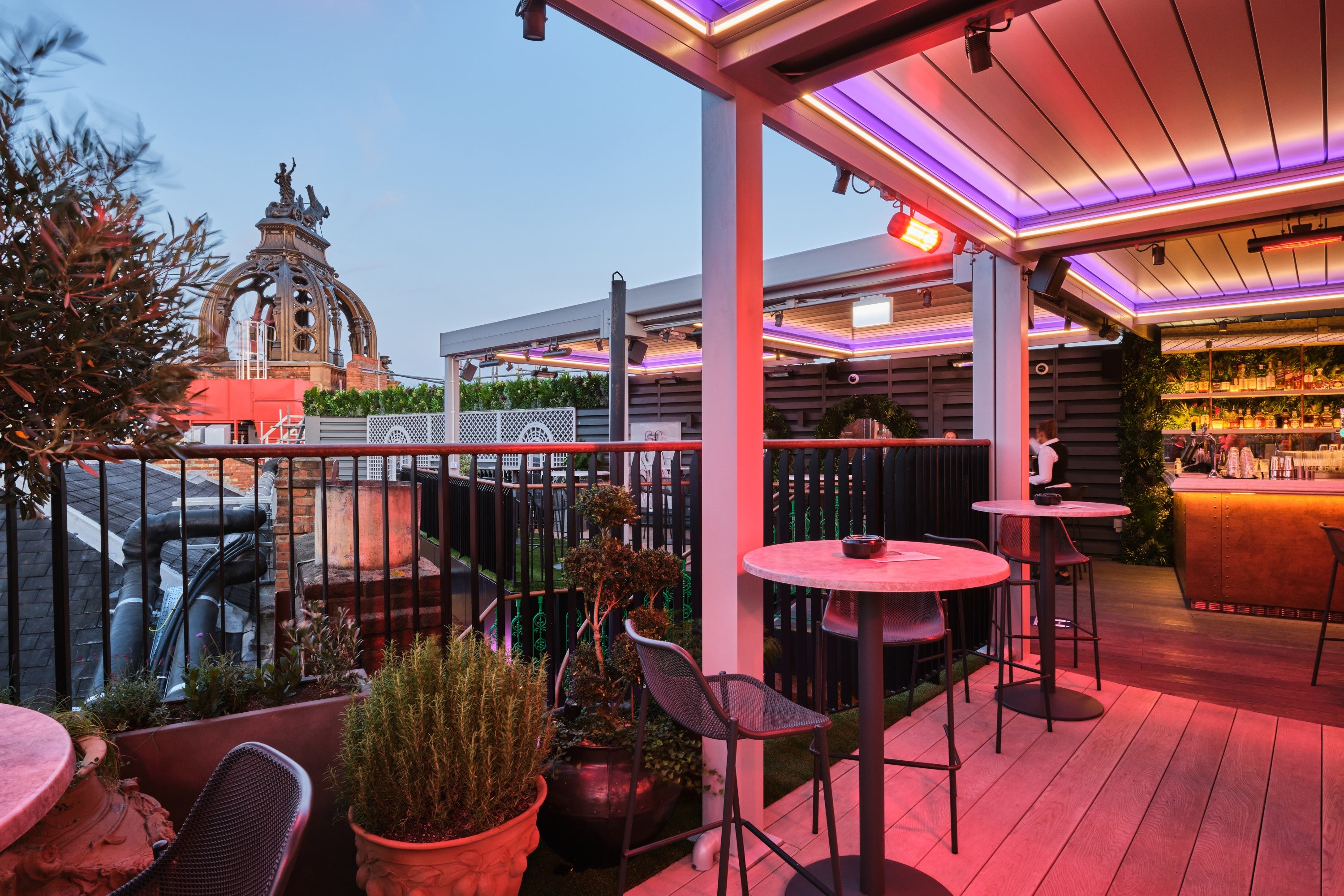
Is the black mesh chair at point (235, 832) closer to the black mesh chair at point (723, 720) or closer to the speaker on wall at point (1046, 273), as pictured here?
the black mesh chair at point (723, 720)

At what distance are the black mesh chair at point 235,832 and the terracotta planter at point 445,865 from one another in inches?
20.7

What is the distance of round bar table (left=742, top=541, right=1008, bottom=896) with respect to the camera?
1.82m

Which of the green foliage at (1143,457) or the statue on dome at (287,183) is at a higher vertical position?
the statue on dome at (287,183)

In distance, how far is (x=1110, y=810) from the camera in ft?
8.00

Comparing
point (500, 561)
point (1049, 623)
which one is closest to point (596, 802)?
point (500, 561)

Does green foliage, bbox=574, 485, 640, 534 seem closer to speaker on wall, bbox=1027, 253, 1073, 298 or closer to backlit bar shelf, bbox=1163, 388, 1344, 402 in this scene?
speaker on wall, bbox=1027, 253, 1073, 298

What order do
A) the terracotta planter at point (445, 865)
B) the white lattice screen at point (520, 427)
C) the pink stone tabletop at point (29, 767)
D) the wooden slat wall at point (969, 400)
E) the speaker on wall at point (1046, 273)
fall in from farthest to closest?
the white lattice screen at point (520, 427) → the wooden slat wall at point (969, 400) → the speaker on wall at point (1046, 273) → the terracotta planter at point (445, 865) → the pink stone tabletop at point (29, 767)

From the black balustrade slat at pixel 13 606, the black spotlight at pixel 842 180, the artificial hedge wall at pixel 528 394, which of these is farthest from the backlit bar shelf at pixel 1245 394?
the black balustrade slat at pixel 13 606

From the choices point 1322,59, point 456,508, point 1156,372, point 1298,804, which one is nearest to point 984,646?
point 1298,804

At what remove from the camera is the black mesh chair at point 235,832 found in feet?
3.22

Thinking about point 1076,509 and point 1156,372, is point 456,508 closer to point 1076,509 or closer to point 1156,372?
point 1076,509

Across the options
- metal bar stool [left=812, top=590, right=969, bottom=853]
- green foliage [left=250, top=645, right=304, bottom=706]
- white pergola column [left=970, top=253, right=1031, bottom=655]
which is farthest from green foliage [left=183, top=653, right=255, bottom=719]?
white pergola column [left=970, top=253, right=1031, bottom=655]

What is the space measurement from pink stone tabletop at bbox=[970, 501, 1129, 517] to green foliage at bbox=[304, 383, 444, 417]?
1164 cm

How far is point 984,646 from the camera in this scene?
449 cm
